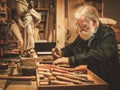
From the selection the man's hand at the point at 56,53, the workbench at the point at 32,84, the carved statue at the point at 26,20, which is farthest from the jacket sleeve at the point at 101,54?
the carved statue at the point at 26,20

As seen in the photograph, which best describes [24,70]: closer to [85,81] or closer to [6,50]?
[85,81]

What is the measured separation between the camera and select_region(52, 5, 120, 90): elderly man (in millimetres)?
2521

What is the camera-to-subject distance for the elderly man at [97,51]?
99.3 inches

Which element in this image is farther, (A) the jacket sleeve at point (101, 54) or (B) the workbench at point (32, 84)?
(A) the jacket sleeve at point (101, 54)

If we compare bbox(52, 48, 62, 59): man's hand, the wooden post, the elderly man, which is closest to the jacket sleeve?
the elderly man

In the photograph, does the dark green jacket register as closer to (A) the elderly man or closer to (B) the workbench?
(A) the elderly man

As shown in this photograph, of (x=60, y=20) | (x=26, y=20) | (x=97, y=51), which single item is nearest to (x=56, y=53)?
(x=26, y=20)

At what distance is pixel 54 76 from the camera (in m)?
2.10

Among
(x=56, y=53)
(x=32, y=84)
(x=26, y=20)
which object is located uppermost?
(x=26, y=20)

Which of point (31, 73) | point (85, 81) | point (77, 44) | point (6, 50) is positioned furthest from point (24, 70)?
point (6, 50)

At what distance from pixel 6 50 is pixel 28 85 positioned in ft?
7.12

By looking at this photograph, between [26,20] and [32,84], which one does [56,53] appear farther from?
[32,84]

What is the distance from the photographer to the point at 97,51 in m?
2.52

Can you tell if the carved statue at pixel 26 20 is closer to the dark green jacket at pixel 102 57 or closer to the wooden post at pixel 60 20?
the dark green jacket at pixel 102 57
